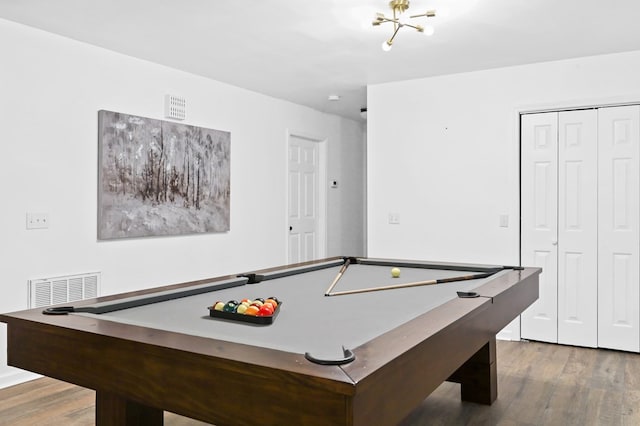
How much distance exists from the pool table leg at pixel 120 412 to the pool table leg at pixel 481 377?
181 centimetres

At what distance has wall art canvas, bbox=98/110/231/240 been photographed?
12.6 ft

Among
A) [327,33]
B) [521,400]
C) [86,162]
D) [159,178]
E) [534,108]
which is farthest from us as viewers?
[534,108]

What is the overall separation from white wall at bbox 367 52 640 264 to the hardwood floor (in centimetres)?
113

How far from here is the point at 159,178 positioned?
423cm

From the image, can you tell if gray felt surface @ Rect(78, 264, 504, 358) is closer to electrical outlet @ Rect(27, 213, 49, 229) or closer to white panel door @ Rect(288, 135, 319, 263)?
electrical outlet @ Rect(27, 213, 49, 229)

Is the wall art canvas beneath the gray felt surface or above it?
above

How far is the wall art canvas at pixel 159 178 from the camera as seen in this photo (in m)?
3.85

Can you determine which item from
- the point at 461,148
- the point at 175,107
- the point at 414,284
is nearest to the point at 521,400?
the point at 414,284

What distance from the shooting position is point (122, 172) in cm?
393

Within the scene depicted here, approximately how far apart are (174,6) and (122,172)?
140cm

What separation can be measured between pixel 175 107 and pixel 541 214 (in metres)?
3.17

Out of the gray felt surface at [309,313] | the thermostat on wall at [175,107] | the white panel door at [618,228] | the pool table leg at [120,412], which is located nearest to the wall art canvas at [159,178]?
the thermostat on wall at [175,107]

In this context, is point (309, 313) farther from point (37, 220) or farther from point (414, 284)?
point (37, 220)

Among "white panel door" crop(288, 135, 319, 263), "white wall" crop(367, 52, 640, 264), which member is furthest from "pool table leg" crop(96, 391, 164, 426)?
"white panel door" crop(288, 135, 319, 263)
